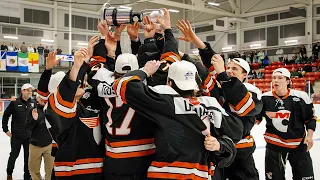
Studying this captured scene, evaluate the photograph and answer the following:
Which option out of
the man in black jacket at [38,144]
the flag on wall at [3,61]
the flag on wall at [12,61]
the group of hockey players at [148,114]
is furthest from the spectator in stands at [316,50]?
the group of hockey players at [148,114]

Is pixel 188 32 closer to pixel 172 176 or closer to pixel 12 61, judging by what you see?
pixel 172 176

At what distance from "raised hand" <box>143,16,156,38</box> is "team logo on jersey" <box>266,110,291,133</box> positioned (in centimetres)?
192

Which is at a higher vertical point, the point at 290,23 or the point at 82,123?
the point at 290,23

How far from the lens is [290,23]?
2342 centimetres

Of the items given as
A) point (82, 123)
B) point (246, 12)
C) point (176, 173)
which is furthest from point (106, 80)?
point (246, 12)

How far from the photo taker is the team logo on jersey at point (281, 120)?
4.16 meters

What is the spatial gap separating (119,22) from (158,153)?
1194mm

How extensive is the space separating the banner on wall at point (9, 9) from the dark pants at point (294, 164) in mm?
21870

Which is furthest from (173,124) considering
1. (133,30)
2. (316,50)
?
(316,50)

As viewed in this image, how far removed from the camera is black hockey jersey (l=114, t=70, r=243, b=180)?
2.15 metres

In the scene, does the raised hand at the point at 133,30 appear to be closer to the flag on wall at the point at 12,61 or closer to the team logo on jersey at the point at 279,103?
the team logo on jersey at the point at 279,103

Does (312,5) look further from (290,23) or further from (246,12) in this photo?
(246,12)

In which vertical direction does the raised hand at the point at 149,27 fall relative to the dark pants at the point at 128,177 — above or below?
above

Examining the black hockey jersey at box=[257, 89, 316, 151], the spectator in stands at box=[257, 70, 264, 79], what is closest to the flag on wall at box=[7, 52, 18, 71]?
the spectator in stands at box=[257, 70, 264, 79]
